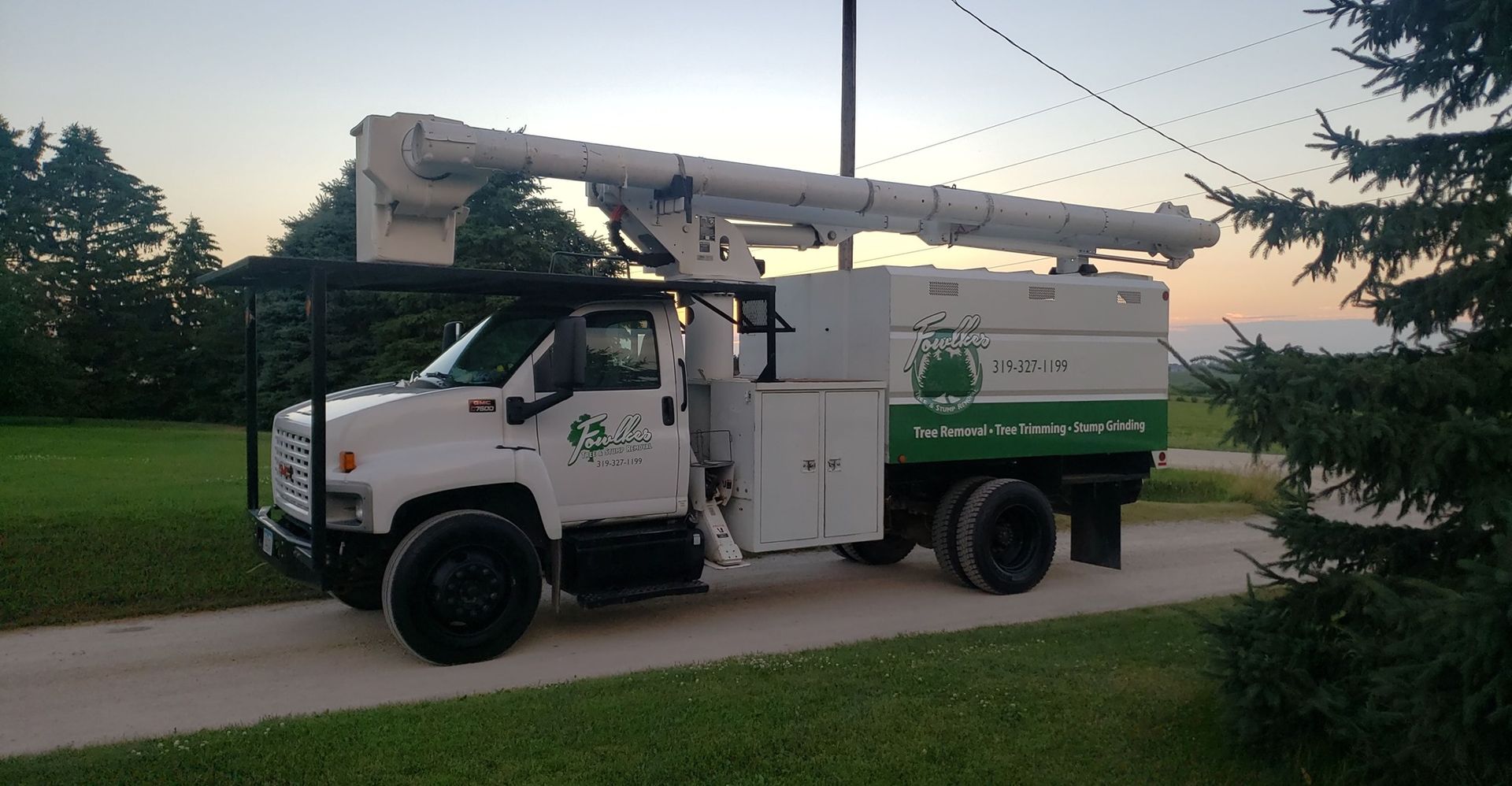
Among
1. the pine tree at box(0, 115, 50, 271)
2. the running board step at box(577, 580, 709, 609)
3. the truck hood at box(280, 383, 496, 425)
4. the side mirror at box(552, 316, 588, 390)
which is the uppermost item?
the pine tree at box(0, 115, 50, 271)

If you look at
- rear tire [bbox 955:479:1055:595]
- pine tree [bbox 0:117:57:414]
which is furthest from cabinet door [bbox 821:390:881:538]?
pine tree [bbox 0:117:57:414]

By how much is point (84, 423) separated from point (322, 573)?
32.6 m

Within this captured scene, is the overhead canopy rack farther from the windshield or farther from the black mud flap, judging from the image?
the black mud flap

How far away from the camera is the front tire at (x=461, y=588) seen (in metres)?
7.18

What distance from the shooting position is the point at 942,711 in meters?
5.42

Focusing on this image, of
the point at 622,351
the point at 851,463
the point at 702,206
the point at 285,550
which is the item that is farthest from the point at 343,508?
the point at 851,463

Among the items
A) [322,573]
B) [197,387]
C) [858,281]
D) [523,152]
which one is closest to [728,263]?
[858,281]

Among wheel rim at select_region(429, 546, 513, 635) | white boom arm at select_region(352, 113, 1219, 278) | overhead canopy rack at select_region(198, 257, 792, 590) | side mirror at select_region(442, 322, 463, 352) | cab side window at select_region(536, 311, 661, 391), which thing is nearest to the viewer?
overhead canopy rack at select_region(198, 257, 792, 590)

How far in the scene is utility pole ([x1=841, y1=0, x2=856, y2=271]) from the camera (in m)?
14.8

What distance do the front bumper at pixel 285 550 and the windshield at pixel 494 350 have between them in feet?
4.99

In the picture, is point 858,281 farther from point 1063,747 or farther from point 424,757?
point 424,757

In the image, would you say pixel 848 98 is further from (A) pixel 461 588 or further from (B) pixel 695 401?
(A) pixel 461 588

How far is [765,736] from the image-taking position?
Answer: 5062 millimetres

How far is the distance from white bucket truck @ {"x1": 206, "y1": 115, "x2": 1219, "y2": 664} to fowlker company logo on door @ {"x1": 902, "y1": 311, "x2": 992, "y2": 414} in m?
0.02
